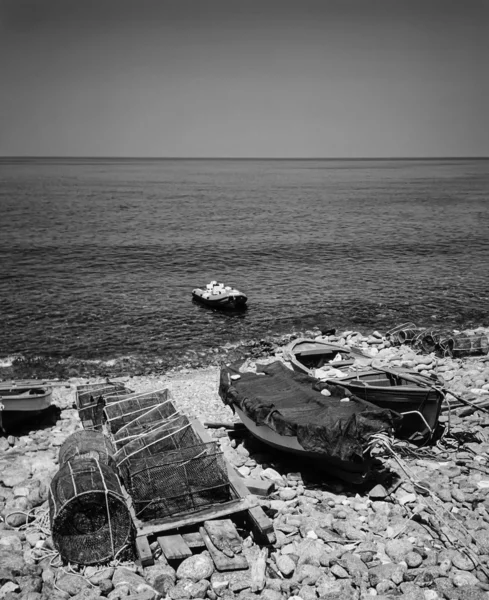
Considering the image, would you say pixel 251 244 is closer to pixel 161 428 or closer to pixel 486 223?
pixel 486 223

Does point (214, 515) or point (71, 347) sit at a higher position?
point (214, 515)

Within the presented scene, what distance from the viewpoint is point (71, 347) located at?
28.1 metres

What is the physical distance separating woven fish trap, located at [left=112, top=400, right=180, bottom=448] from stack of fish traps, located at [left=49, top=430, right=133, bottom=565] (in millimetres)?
2083

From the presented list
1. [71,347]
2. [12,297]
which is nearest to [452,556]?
[71,347]

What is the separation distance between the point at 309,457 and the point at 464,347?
41.1 ft

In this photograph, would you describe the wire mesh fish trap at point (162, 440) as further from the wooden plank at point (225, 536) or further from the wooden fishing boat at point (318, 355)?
the wooden fishing boat at point (318, 355)

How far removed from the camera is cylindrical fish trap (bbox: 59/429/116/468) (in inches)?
495

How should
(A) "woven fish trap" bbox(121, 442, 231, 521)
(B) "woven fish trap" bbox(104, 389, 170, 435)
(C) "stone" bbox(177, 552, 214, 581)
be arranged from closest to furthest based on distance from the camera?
(C) "stone" bbox(177, 552, 214, 581) → (A) "woven fish trap" bbox(121, 442, 231, 521) → (B) "woven fish trap" bbox(104, 389, 170, 435)

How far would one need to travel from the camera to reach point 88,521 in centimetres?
1073

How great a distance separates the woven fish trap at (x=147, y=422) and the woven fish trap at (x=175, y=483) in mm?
1663

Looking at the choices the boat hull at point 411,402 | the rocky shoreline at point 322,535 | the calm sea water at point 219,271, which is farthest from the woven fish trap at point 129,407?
the calm sea water at point 219,271

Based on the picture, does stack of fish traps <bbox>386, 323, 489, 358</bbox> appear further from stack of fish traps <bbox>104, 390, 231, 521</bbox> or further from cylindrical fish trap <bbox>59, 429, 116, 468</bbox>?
cylindrical fish trap <bbox>59, 429, 116, 468</bbox>

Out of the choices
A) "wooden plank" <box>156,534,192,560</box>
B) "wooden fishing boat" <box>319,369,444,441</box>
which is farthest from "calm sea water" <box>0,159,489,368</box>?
"wooden plank" <box>156,534,192,560</box>

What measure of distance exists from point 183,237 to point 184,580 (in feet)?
186
